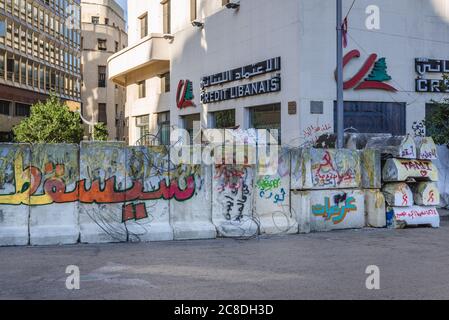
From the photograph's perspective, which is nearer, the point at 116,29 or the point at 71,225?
the point at 71,225

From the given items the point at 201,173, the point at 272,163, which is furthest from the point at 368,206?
the point at 201,173

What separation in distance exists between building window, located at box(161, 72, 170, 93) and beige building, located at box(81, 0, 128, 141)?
38677 millimetres

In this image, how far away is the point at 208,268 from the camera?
24.3 ft

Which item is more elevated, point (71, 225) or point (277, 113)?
point (277, 113)

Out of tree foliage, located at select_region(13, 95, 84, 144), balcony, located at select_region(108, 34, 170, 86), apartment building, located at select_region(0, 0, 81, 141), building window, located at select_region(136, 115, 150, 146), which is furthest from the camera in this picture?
apartment building, located at select_region(0, 0, 81, 141)

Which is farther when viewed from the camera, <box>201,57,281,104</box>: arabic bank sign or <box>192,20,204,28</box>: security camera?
<box>192,20,204,28</box>: security camera

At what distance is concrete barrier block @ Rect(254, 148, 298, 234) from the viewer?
1073cm

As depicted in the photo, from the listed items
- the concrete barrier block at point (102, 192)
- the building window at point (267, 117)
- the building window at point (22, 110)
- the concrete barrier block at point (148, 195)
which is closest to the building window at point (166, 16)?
the building window at point (267, 117)

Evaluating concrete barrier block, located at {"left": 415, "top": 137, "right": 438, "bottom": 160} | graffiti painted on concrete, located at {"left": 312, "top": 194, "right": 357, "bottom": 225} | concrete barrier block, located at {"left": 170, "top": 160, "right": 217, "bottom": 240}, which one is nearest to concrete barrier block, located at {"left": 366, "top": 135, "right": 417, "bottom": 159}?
concrete barrier block, located at {"left": 415, "top": 137, "right": 438, "bottom": 160}

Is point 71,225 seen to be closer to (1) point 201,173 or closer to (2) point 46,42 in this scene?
(1) point 201,173

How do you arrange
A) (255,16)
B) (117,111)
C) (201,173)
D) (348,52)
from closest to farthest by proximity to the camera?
(201,173) < (348,52) < (255,16) < (117,111)

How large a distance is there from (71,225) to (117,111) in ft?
211

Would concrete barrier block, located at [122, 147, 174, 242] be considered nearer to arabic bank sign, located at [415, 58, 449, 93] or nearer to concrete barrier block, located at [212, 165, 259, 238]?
concrete barrier block, located at [212, 165, 259, 238]

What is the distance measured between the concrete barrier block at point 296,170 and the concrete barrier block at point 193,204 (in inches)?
68.0
